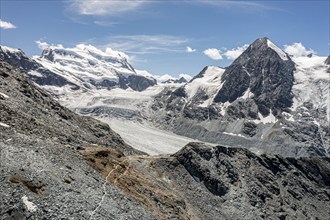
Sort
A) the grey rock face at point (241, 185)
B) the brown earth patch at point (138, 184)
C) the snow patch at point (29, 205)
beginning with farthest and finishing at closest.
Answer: the grey rock face at point (241, 185) < the brown earth patch at point (138, 184) < the snow patch at point (29, 205)

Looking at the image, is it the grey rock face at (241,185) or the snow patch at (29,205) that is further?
the grey rock face at (241,185)

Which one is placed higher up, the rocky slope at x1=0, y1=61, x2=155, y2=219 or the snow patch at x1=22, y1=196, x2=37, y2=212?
the rocky slope at x1=0, y1=61, x2=155, y2=219

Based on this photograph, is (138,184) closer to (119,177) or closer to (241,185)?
(119,177)

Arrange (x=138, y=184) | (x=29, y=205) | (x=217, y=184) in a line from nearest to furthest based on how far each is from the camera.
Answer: (x=29, y=205)
(x=138, y=184)
(x=217, y=184)

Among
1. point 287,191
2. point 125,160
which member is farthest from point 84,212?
point 287,191

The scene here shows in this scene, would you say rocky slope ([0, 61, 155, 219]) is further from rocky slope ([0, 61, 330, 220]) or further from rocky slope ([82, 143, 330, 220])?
rocky slope ([82, 143, 330, 220])

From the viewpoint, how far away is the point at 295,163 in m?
112

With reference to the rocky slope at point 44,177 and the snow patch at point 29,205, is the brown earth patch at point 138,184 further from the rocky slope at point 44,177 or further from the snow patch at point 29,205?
the snow patch at point 29,205

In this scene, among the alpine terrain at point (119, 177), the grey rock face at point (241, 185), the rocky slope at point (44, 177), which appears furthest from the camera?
the grey rock face at point (241, 185)

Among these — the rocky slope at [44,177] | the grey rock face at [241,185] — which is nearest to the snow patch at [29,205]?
the rocky slope at [44,177]

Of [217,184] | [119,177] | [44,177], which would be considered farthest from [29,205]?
[217,184]

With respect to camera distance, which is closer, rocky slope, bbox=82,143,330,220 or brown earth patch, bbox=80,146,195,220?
brown earth patch, bbox=80,146,195,220

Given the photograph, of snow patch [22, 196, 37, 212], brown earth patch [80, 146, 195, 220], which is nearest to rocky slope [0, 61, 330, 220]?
snow patch [22, 196, 37, 212]

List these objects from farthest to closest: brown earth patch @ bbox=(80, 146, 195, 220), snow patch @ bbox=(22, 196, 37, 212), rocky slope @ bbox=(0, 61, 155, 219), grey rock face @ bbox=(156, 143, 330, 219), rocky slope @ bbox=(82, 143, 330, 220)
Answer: grey rock face @ bbox=(156, 143, 330, 219), rocky slope @ bbox=(82, 143, 330, 220), brown earth patch @ bbox=(80, 146, 195, 220), rocky slope @ bbox=(0, 61, 155, 219), snow patch @ bbox=(22, 196, 37, 212)
